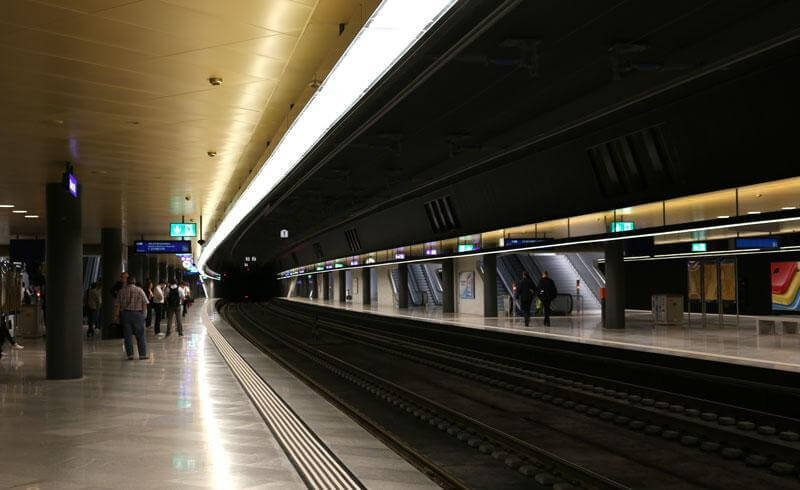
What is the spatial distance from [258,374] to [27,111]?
231 inches

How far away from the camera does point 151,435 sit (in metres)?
6.87

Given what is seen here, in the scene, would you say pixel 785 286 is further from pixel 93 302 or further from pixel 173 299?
pixel 93 302

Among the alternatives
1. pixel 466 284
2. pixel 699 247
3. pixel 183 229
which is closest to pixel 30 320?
pixel 183 229

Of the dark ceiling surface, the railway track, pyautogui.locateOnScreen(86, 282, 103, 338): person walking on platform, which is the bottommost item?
the railway track

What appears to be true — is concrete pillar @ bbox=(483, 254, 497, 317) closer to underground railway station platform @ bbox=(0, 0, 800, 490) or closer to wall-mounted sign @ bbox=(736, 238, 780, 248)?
underground railway station platform @ bbox=(0, 0, 800, 490)

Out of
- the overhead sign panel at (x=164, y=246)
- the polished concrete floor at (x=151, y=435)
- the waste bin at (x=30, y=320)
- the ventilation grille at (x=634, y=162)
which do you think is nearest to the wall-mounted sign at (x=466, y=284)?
the overhead sign panel at (x=164, y=246)

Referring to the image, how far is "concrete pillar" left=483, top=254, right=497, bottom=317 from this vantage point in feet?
89.8

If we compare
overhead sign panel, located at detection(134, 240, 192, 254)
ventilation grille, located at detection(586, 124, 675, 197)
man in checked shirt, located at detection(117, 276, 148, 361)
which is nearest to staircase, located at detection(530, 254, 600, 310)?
overhead sign panel, located at detection(134, 240, 192, 254)

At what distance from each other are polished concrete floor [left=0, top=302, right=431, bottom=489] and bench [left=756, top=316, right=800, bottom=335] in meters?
12.0

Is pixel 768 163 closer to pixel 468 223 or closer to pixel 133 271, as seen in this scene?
pixel 468 223

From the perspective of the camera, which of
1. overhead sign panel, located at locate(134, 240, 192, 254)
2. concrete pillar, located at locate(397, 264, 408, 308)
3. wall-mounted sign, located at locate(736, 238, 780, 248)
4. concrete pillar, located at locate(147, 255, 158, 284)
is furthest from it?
concrete pillar, located at locate(397, 264, 408, 308)

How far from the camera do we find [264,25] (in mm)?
5734

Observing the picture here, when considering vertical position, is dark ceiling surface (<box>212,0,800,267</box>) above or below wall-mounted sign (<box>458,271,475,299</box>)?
above

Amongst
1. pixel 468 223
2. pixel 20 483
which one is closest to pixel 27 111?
pixel 20 483
